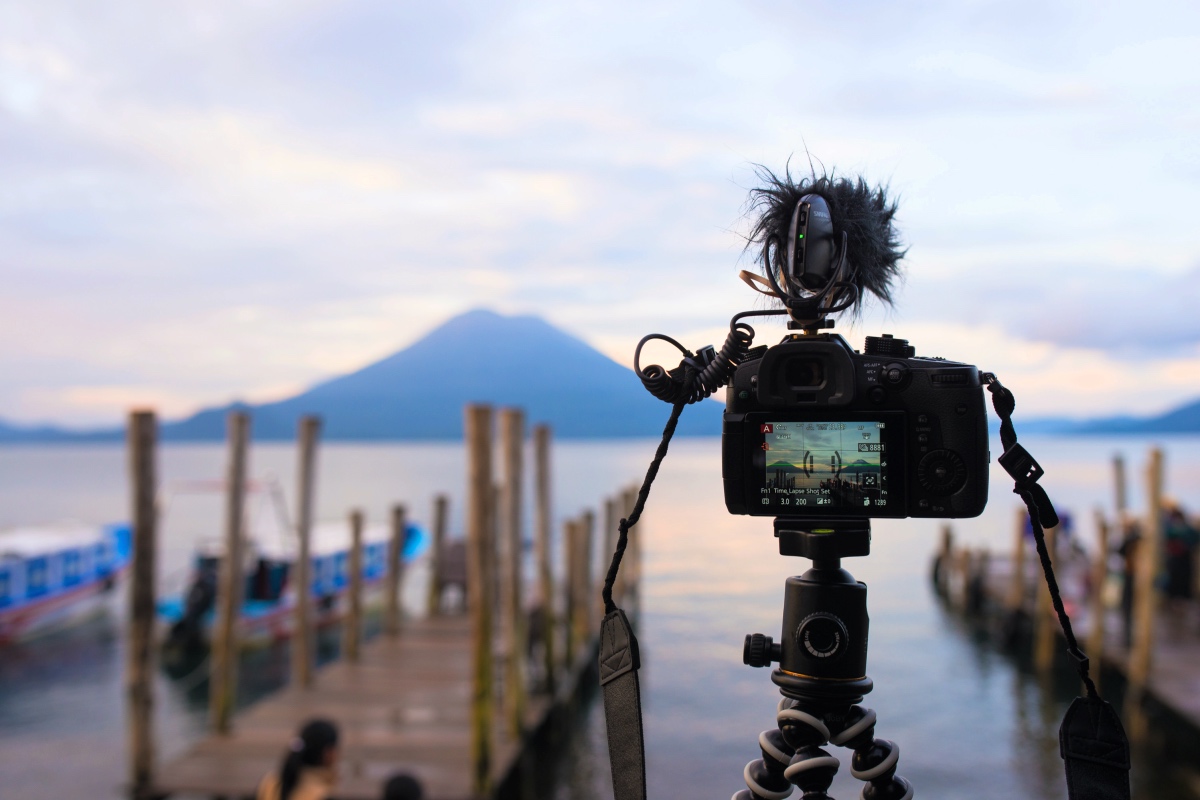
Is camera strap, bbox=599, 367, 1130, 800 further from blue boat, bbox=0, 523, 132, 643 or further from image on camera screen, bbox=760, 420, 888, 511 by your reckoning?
blue boat, bbox=0, 523, 132, 643

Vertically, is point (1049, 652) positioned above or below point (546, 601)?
below

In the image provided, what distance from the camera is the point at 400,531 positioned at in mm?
14750

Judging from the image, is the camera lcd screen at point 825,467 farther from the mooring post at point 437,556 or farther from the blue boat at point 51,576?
the blue boat at point 51,576

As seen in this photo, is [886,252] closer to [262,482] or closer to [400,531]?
[400,531]

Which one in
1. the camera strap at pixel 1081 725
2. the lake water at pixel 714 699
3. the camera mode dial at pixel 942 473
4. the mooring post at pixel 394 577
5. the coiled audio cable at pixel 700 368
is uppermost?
the coiled audio cable at pixel 700 368

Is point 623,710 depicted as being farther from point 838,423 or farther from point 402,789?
point 402,789

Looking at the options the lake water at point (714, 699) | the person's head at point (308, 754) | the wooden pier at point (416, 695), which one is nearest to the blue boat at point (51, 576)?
the lake water at point (714, 699)

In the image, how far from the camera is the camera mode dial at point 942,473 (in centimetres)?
127

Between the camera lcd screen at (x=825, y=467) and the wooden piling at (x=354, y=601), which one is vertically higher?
the camera lcd screen at (x=825, y=467)

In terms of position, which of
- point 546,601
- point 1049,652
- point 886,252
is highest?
point 886,252

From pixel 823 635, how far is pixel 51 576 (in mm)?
21554

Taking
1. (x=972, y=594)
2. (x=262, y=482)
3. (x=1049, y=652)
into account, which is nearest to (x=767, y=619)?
(x=972, y=594)

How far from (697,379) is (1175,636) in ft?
45.0

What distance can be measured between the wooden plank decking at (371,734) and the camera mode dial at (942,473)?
7.05m
